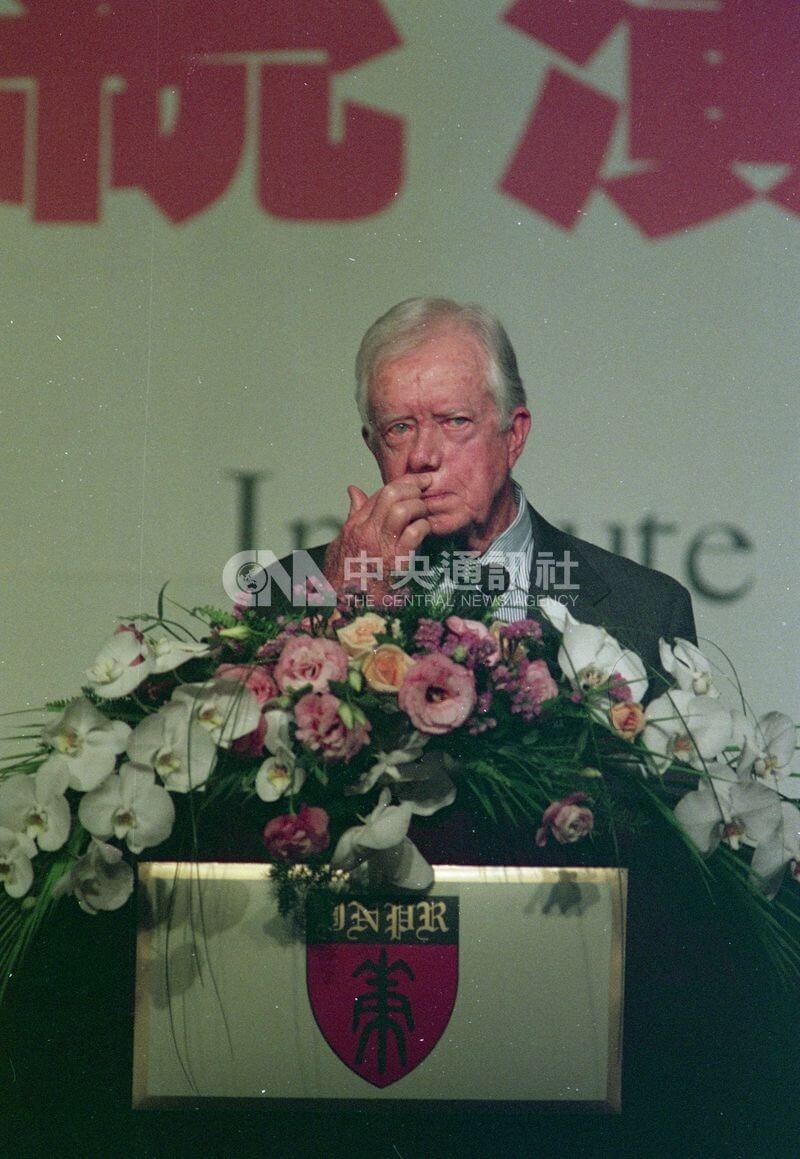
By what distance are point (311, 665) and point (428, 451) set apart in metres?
1.09

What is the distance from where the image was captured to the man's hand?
7.23ft

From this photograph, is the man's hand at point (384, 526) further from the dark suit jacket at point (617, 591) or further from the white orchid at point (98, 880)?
the white orchid at point (98, 880)

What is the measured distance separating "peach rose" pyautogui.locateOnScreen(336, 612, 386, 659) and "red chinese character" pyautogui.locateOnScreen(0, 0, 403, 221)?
1.28m

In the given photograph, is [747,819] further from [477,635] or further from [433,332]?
[433,332]

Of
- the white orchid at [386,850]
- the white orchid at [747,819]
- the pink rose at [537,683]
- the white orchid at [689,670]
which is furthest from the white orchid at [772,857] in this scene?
the white orchid at [386,850]

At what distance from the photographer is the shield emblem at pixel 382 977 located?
126 centimetres

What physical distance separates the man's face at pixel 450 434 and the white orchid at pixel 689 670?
2.90ft

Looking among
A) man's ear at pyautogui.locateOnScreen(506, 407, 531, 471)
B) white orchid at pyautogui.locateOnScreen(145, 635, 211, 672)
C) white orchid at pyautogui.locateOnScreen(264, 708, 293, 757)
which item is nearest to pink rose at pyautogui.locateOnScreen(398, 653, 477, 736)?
white orchid at pyautogui.locateOnScreen(264, 708, 293, 757)

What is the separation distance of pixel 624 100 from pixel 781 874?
164 cm

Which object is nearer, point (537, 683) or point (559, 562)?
point (537, 683)

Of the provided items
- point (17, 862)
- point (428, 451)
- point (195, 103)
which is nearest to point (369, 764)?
point (17, 862)

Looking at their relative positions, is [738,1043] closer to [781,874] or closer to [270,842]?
[781,874]

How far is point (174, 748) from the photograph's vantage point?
1.25 m

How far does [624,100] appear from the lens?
2359mm
